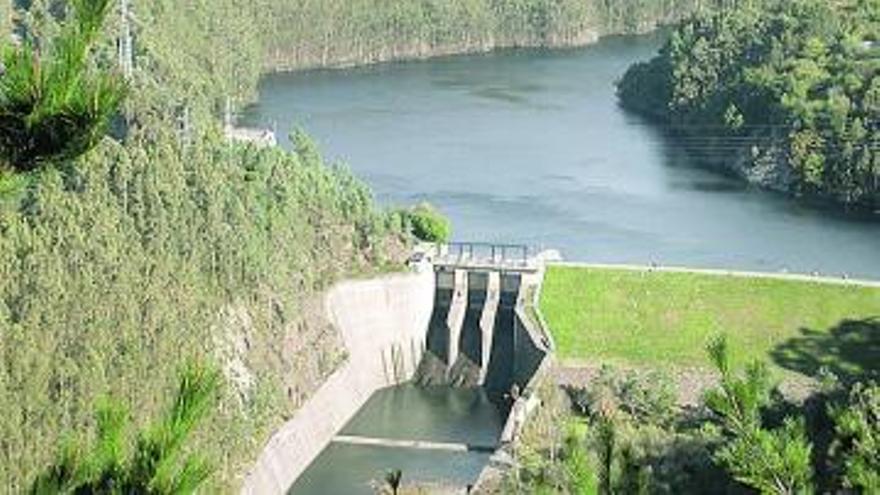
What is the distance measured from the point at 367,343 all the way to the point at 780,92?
75.4 ft

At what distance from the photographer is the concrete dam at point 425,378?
103 ft

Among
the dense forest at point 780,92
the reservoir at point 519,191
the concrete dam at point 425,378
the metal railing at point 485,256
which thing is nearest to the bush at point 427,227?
the metal railing at point 485,256

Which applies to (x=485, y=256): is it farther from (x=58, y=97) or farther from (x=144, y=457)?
(x=58, y=97)

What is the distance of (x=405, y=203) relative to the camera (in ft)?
149

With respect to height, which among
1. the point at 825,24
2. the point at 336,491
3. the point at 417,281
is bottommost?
the point at 336,491

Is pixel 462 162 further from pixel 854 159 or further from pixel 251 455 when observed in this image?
pixel 251 455

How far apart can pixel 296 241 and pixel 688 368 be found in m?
9.40

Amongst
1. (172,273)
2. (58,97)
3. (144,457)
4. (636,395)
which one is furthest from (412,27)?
(58,97)

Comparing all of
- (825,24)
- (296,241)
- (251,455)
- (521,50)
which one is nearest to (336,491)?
(251,455)

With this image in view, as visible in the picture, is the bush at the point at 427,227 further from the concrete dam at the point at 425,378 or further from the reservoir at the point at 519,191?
the reservoir at the point at 519,191

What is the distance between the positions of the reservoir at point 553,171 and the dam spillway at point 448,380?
3.72 m

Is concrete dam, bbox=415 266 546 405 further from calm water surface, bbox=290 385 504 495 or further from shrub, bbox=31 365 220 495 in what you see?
shrub, bbox=31 365 220 495

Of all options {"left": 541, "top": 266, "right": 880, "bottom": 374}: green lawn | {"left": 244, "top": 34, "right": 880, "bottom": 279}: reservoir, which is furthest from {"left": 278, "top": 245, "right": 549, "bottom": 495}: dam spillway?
{"left": 244, "top": 34, "right": 880, "bottom": 279}: reservoir

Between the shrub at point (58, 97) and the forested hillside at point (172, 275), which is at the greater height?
the shrub at point (58, 97)
